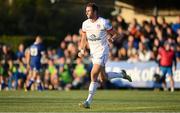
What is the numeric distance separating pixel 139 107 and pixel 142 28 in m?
16.8

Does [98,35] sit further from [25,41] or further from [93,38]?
[25,41]

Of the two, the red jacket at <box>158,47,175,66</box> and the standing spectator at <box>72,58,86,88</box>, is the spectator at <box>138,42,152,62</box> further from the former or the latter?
the standing spectator at <box>72,58,86,88</box>

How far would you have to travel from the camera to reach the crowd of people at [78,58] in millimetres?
33594

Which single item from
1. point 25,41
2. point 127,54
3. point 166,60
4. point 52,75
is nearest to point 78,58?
point 52,75

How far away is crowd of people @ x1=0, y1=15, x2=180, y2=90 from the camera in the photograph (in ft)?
110

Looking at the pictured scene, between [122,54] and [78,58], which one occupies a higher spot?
[122,54]

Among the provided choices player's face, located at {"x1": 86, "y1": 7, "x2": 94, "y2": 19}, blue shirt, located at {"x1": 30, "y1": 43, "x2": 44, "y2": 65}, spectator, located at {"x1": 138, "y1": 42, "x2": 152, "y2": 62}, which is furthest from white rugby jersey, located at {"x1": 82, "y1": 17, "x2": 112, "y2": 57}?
spectator, located at {"x1": 138, "y1": 42, "x2": 152, "y2": 62}

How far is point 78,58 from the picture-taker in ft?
115

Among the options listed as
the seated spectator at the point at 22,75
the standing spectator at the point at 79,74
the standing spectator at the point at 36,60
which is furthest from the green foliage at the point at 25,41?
the standing spectator at the point at 36,60

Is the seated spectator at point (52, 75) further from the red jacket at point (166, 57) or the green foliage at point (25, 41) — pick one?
the green foliage at point (25, 41)

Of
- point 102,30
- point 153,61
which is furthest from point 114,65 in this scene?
point 102,30

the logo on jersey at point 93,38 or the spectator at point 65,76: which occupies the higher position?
the logo on jersey at point 93,38

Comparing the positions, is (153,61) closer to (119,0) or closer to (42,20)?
(119,0)

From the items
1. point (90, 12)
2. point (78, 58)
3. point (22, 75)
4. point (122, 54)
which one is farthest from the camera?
point (22, 75)
